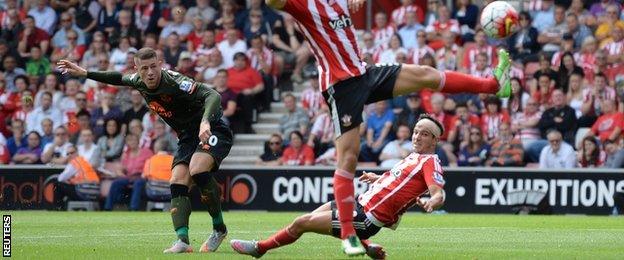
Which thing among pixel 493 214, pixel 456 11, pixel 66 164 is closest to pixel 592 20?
pixel 456 11

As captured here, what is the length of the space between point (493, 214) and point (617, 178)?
2127 mm

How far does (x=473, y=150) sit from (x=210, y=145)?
11.2 m

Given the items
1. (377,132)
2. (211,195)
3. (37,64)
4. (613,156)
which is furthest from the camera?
(37,64)

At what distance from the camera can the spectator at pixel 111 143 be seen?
25375 millimetres

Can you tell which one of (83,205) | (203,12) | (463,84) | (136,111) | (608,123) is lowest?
(83,205)

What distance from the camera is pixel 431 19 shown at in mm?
26422

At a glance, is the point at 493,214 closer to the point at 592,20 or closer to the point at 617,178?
the point at 617,178

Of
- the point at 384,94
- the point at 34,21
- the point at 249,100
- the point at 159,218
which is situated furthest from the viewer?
the point at 34,21

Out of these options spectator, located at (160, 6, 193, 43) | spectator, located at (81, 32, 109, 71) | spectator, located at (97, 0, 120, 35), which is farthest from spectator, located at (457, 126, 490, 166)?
spectator, located at (97, 0, 120, 35)

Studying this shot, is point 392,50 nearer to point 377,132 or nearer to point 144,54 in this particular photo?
point 377,132

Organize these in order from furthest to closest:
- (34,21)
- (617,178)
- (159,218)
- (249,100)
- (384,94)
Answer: (34,21)
(249,100)
(617,178)
(159,218)
(384,94)

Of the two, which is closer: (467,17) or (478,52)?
(478,52)

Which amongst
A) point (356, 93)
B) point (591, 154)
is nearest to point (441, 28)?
point (591, 154)

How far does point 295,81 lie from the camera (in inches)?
1070
